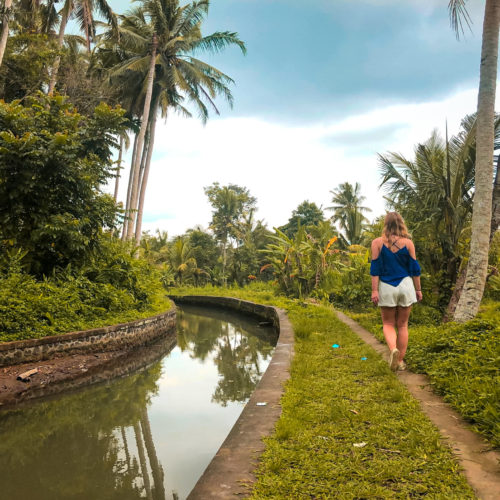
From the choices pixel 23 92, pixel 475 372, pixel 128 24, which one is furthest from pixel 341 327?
pixel 128 24

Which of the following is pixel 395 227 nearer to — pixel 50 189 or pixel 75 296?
pixel 75 296

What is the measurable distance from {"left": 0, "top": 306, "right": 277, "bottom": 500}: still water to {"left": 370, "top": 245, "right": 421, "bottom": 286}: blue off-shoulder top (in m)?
2.49

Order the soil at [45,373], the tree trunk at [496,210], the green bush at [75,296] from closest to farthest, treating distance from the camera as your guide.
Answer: the soil at [45,373] → the green bush at [75,296] → the tree trunk at [496,210]

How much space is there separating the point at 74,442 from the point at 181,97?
66.6ft

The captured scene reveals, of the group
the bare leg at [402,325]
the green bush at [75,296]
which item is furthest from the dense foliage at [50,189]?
the bare leg at [402,325]

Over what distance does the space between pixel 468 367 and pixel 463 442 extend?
4.15ft

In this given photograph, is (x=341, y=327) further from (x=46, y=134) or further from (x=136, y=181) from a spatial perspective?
(x=136, y=181)

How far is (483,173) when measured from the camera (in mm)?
5469

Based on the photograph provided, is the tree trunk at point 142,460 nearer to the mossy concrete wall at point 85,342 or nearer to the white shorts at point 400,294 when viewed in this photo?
the mossy concrete wall at point 85,342

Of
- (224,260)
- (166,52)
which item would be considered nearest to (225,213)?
(224,260)

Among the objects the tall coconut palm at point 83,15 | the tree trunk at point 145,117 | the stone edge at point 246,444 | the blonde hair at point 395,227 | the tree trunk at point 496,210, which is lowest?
the stone edge at point 246,444

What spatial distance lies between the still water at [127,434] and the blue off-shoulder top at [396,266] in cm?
249

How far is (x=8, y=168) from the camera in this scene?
23.5 feet

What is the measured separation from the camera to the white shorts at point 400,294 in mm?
4039
